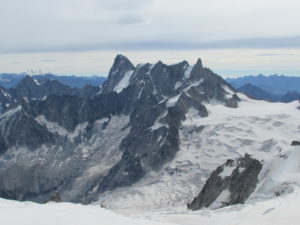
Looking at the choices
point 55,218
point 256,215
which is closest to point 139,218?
point 256,215

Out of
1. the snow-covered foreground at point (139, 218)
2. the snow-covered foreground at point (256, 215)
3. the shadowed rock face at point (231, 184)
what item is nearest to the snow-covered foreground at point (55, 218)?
the snow-covered foreground at point (139, 218)

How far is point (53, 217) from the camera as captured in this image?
54.2 meters

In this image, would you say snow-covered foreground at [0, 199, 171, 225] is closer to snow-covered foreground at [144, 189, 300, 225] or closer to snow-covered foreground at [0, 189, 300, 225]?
snow-covered foreground at [0, 189, 300, 225]

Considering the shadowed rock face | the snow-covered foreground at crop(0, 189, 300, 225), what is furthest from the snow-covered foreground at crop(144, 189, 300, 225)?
the shadowed rock face

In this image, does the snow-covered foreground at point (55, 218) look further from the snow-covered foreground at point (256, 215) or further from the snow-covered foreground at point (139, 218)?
the snow-covered foreground at point (256, 215)

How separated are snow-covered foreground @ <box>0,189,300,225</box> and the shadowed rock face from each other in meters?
36.8

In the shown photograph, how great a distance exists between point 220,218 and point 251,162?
70082 millimetres

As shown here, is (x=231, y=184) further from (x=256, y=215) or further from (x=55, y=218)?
(x=55, y=218)

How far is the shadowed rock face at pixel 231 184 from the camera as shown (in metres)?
129

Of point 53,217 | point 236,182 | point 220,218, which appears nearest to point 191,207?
point 236,182

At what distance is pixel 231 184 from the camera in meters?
147

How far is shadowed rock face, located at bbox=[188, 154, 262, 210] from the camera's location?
128750mm

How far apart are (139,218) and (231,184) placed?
78282mm

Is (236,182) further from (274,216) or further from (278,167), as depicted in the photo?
(274,216)
